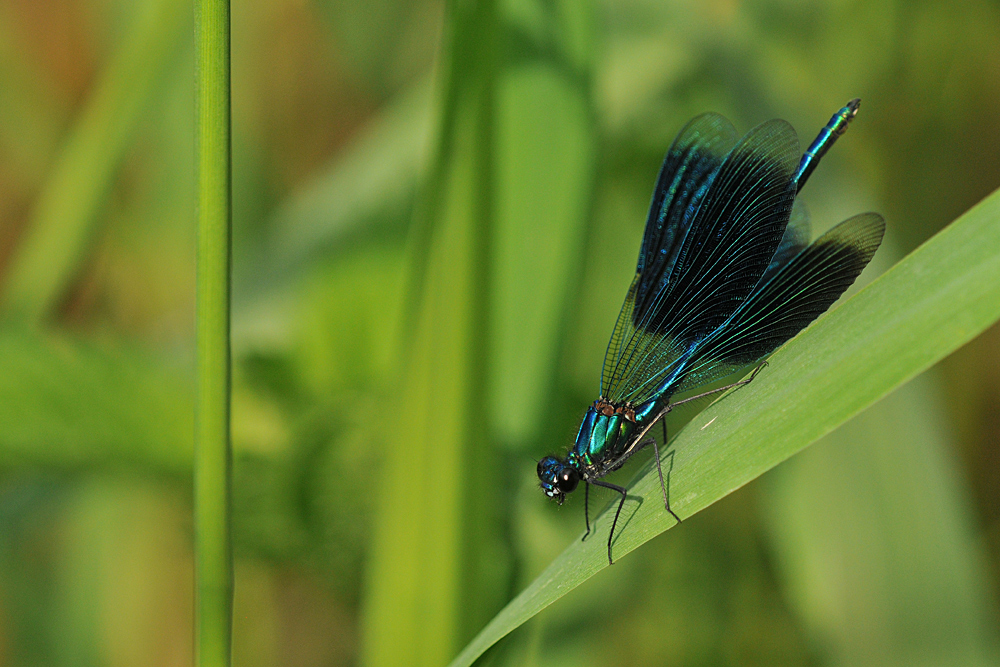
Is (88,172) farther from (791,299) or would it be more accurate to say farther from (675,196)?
(791,299)

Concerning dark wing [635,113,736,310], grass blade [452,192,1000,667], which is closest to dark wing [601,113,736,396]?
dark wing [635,113,736,310]

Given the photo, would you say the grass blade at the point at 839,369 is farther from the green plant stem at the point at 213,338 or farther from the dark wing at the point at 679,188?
the dark wing at the point at 679,188

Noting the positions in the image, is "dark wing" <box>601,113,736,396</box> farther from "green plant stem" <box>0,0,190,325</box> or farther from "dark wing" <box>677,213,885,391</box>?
"green plant stem" <box>0,0,190,325</box>

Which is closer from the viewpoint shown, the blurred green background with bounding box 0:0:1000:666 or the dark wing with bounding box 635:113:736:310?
the blurred green background with bounding box 0:0:1000:666

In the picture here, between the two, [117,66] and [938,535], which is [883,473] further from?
[117,66]

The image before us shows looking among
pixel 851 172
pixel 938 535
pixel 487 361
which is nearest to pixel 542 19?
pixel 487 361

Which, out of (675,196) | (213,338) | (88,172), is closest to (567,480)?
(675,196)

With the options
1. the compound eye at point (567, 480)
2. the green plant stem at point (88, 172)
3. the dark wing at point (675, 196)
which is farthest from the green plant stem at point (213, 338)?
the green plant stem at point (88, 172)
